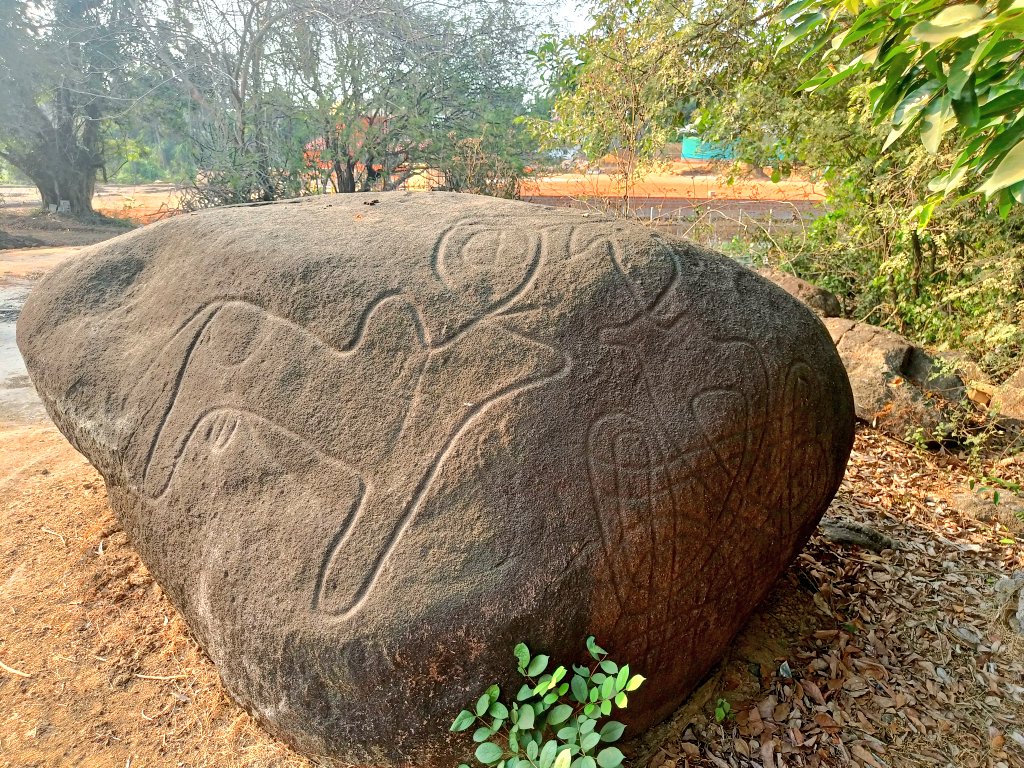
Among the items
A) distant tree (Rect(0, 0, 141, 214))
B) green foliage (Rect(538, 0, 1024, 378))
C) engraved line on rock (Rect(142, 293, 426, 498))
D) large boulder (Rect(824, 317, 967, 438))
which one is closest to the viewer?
engraved line on rock (Rect(142, 293, 426, 498))

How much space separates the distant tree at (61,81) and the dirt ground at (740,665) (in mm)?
7248

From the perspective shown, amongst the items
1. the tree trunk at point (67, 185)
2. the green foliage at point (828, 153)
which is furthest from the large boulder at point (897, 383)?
the tree trunk at point (67, 185)

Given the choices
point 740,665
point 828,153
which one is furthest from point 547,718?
point 828,153

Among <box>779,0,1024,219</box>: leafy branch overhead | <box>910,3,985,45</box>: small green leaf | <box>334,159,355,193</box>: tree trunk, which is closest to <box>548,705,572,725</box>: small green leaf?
<box>779,0,1024,219</box>: leafy branch overhead

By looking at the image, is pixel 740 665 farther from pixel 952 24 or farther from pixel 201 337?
pixel 201 337

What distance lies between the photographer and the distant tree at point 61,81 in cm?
845

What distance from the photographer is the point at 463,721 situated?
4.92ft

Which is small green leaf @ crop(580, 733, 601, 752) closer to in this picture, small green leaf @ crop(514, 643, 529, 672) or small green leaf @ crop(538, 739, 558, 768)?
small green leaf @ crop(538, 739, 558, 768)

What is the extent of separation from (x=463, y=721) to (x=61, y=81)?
10.6 meters

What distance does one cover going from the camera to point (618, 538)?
164cm

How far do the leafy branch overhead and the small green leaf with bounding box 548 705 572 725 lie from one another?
122 centimetres

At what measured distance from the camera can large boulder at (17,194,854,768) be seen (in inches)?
62.3

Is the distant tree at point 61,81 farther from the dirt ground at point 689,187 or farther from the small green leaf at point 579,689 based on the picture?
the small green leaf at point 579,689

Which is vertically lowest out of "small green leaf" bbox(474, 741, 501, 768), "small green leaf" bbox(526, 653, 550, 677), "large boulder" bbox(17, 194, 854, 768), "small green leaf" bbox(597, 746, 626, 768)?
"small green leaf" bbox(474, 741, 501, 768)
